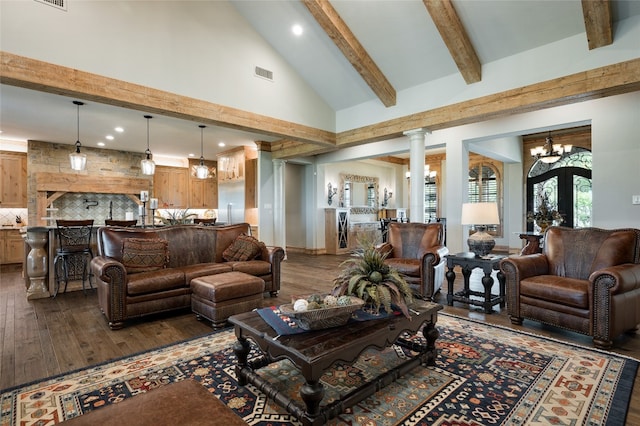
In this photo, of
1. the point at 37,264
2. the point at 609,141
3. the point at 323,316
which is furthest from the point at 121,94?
the point at 609,141

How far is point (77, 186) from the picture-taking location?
775 centimetres

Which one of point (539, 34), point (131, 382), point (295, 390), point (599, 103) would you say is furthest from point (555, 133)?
point (131, 382)

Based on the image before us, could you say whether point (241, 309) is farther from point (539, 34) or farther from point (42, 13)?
point (539, 34)

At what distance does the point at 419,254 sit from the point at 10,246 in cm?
854

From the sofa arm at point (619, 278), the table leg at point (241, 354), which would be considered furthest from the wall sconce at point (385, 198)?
the table leg at point (241, 354)

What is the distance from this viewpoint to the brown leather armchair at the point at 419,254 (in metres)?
4.09

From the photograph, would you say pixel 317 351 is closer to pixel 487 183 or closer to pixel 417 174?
pixel 417 174

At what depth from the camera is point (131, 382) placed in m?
2.22

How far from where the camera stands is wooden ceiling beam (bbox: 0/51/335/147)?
134 inches

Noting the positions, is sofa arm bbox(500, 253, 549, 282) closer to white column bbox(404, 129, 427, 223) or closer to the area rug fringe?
the area rug fringe

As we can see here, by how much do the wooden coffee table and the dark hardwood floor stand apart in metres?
1.18

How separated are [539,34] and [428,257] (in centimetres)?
319

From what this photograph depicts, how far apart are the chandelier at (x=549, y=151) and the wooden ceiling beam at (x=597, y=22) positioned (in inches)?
143

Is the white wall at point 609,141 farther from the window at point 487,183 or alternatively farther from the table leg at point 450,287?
the window at point 487,183
